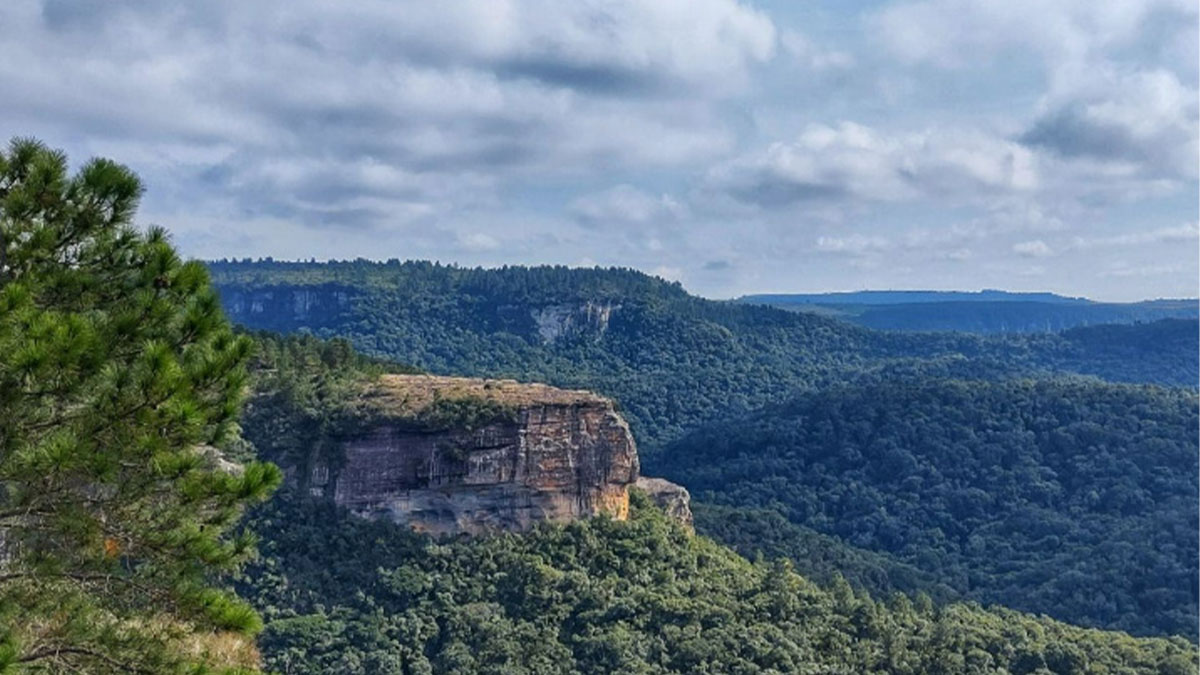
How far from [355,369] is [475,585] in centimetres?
1356

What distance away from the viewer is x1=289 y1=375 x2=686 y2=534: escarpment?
1539 inches

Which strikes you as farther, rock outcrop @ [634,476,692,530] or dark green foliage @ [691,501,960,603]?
dark green foliage @ [691,501,960,603]

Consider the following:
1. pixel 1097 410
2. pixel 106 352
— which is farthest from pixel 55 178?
pixel 1097 410

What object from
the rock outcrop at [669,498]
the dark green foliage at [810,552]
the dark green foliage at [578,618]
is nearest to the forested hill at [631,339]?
the dark green foliage at [810,552]

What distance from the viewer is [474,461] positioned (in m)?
39.7

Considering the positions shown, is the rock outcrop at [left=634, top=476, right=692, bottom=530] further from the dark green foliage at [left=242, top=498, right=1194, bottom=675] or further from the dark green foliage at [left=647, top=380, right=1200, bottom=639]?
the dark green foliage at [left=647, top=380, right=1200, bottom=639]

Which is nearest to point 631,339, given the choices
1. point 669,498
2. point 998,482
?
point 998,482

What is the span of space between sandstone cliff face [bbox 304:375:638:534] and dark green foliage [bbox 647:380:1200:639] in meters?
25.2

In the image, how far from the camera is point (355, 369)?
4553 cm

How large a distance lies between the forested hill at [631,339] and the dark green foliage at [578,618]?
248ft

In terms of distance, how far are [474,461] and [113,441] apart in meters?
32.0

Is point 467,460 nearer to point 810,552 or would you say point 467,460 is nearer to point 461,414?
point 461,414

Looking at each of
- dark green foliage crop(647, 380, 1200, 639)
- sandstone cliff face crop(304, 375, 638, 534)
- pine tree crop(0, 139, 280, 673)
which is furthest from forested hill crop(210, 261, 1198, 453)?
pine tree crop(0, 139, 280, 673)

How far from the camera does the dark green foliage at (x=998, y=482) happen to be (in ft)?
206
